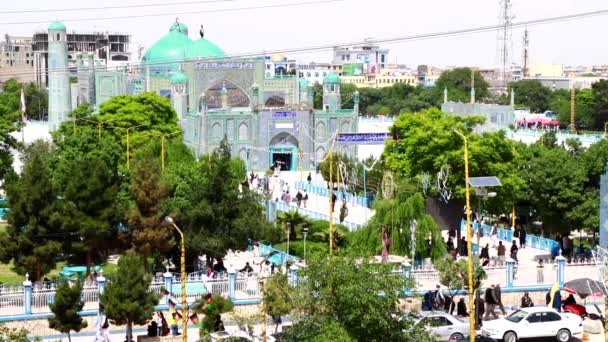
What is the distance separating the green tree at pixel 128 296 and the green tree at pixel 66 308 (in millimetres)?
676

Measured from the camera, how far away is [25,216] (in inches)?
1126

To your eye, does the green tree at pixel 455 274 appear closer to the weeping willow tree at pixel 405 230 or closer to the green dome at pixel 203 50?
the weeping willow tree at pixel 405 230

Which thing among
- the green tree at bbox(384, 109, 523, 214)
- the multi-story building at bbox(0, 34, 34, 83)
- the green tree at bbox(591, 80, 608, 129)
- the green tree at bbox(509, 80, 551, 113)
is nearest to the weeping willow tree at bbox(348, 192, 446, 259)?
the green tree at bbox(384, 109, 523, 214)

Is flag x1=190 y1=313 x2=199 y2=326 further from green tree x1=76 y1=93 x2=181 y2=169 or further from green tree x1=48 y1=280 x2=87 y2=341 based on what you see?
Result: green tree x1=76 y1=93 x2=181 y2=169

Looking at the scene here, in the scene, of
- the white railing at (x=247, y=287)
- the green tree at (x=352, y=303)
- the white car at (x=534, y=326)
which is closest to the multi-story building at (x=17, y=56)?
the white railing at (x=247, y=287)

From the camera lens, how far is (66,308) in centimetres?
2369

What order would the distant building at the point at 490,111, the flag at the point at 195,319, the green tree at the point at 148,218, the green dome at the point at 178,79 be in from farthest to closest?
the distant building at the point at 490,111 → the green dome at the point at 178,79 → the green tree at the point at 148,218 → the flag at the point at 195,319

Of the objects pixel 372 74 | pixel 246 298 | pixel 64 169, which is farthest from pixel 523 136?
pixel 372 74

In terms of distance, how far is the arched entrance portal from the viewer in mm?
67250

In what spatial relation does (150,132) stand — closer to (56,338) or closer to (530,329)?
(56,338)

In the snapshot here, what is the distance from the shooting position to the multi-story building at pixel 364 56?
188250mm

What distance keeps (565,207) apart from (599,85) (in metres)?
60.2

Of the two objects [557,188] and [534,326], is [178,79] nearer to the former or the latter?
[557,188]

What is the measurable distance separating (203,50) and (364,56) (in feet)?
372
